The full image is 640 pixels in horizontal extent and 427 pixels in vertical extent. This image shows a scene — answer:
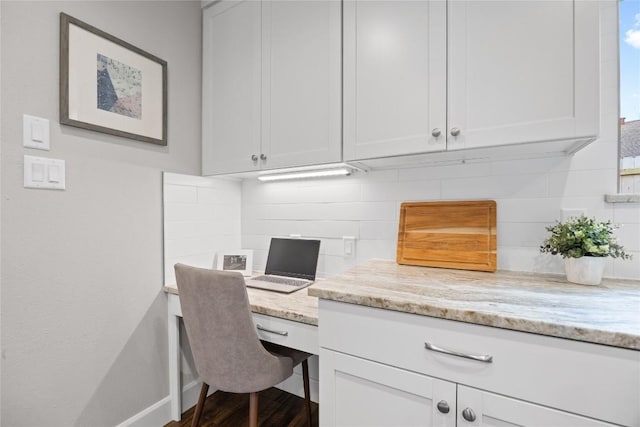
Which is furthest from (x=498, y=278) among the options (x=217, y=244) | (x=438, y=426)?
(x=217, y=244)

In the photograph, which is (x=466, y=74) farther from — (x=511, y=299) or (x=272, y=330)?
(x=272, y=330)

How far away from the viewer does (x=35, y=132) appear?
123cm

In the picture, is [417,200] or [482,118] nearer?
[482,118]

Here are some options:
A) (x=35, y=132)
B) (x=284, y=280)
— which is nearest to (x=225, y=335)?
(x=284, y=280)

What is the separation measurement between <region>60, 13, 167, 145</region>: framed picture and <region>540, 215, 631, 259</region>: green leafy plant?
201 centimetres

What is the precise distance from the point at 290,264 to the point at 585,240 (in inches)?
55.9

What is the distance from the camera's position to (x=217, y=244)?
6.70 feet

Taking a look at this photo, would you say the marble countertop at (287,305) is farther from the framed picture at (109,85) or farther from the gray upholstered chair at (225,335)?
the framed picture at (109,85)

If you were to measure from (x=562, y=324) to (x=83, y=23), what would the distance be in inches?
84.0

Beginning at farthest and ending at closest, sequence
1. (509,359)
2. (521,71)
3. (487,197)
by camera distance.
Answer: (487,197)
(521,71)
(509,359)

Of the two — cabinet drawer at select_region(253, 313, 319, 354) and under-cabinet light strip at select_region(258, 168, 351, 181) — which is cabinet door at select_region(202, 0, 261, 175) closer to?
under-cabinet light strip at select_region(258, 168, 351, 181)

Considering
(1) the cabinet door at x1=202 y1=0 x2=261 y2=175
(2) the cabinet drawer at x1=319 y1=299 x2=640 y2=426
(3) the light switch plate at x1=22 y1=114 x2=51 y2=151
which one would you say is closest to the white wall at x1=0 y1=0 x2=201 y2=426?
(3) the light switch plate at x1=22 y1=114 x2=51 y2=151

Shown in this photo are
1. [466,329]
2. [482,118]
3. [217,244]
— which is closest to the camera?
[466,329]

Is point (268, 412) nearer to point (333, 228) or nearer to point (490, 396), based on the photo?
point (333, 228)
